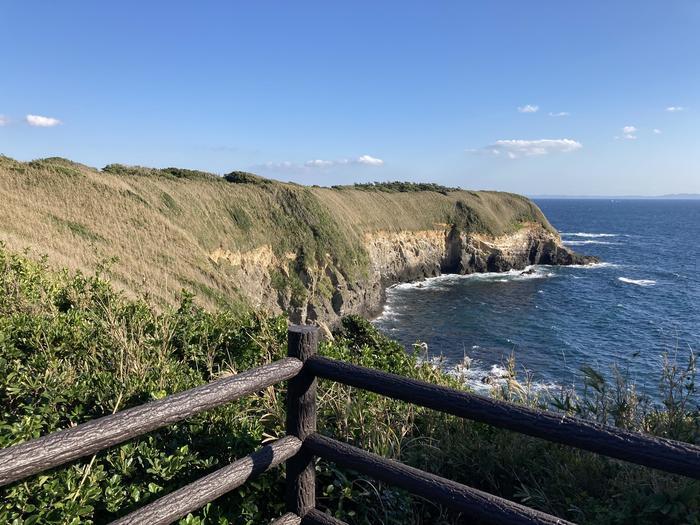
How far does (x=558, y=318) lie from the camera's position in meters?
35.8

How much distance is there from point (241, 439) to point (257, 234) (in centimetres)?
3227

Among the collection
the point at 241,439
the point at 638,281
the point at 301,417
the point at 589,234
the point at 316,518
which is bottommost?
the point at 638,281

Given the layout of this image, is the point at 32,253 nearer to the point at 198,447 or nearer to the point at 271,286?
the point at 198,447

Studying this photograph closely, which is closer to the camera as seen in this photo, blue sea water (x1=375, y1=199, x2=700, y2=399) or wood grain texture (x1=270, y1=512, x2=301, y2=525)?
wood grain texture (x1=270, y1=512, x2=301, y2=525)

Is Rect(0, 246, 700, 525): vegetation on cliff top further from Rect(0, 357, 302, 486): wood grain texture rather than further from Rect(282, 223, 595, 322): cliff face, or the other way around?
Rect(282, 223, 595, 322): cliff face

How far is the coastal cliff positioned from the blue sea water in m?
3.80

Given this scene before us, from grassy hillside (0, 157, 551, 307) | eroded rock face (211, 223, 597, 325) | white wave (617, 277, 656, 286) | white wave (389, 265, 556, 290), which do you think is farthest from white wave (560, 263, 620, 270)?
grassy hillside (0, 157, 551, 307)

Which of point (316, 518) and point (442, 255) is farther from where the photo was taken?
point (442, 255)

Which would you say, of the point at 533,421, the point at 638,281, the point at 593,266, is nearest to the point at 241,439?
the point at 533,421

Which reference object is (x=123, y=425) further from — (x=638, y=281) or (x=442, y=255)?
(x=638, y=281)

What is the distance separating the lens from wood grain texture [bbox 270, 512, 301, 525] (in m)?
3.33

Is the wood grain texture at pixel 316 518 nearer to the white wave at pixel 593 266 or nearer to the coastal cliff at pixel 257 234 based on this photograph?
the coastal cliff at pixel 257 234

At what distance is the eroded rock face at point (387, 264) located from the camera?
32500 mm

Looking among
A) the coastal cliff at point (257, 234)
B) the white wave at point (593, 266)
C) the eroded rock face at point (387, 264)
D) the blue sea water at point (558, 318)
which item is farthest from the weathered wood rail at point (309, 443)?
the white wave at point (593, 266)
